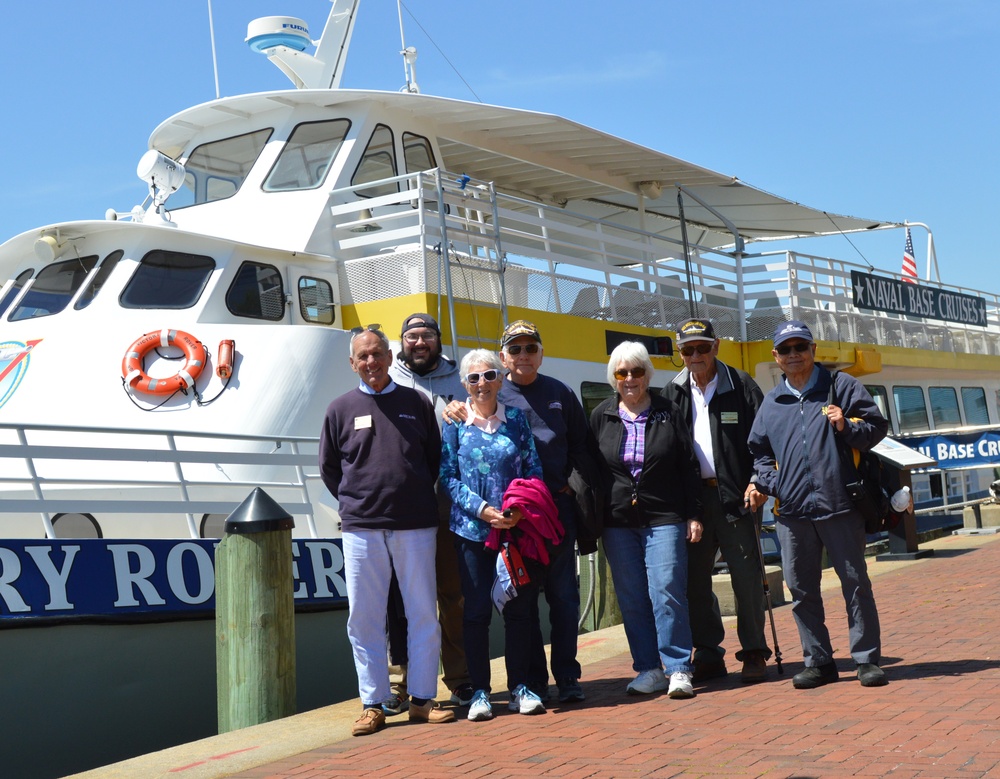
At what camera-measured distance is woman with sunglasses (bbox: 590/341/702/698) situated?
19.8ft

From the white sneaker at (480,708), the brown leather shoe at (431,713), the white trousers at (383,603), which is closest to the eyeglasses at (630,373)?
the white trousers at (383,603)

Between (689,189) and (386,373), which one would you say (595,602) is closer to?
(386,373)

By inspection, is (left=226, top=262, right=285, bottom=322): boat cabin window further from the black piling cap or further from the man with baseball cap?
the man with baseball cap

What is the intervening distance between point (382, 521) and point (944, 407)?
14.8 m

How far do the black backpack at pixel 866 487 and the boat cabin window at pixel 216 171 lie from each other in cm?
781

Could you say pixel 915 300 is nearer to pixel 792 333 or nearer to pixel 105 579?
pixel 792 333

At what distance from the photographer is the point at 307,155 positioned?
11.7m

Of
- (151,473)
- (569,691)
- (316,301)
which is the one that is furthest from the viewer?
(316,301)

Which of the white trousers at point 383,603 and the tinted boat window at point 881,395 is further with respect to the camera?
the tinted boat window at point 881,395

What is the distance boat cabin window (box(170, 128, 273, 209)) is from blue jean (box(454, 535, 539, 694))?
7.29 metres

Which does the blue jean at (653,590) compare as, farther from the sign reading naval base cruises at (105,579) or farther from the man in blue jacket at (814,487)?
the sign reading naval base cruises at (105,579)

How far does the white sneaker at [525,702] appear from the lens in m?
5.75

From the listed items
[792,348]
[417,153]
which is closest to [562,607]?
[792,348]

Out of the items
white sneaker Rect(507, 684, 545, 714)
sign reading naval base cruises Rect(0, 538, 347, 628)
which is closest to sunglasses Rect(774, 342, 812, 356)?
white sneaker Rect(507, 684, 545, 714)
